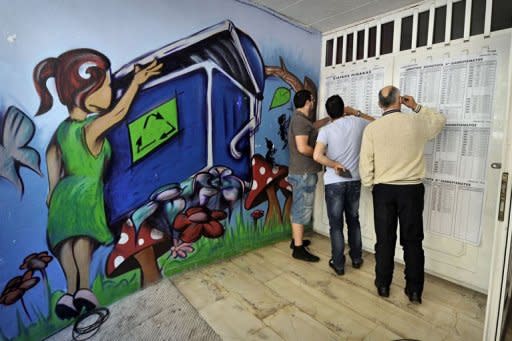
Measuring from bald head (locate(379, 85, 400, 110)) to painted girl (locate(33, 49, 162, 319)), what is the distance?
172 cm

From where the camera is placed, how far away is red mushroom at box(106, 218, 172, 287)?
1.95 meters

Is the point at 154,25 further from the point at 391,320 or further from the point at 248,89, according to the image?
the point at 391,320

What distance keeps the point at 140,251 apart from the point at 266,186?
130 centimetres

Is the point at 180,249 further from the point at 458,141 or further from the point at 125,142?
the point at 458,141

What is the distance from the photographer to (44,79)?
5.17 feet

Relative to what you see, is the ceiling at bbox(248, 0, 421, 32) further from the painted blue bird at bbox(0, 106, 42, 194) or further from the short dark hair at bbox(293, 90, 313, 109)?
the painted blue bird at bbox(0, 106, 42, 194)

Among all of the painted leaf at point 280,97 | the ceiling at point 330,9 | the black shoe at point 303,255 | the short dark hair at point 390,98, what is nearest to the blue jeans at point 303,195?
the black shoe at point 303,255

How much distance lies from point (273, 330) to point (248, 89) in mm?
1919

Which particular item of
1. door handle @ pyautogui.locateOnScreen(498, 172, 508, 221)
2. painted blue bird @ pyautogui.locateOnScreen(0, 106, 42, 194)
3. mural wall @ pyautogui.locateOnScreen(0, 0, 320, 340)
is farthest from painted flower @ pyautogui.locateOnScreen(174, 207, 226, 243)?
door handle @ pyautogui.locateOnScreen(498, 172, 508, 221)

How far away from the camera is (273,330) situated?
5.50 ft

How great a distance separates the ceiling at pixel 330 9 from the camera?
228 centimetres

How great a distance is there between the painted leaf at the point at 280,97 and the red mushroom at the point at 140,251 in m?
1.59

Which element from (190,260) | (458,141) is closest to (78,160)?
(190,260)

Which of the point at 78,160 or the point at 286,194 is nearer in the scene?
the point at 78,160
